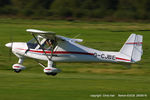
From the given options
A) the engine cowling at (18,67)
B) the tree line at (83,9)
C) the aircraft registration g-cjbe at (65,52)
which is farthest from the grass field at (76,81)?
the tree line at (83,9)

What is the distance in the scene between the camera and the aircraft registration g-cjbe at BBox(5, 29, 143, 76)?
635 inches

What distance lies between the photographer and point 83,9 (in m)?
54.5

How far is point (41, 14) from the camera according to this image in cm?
4928

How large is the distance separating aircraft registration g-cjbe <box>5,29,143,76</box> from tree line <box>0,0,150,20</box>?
3237cm

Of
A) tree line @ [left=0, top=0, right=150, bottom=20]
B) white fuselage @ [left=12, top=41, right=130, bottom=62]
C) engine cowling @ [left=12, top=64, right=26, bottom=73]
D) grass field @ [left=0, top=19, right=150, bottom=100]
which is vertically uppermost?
tree line @ [left=0, top=0, right=150, bottom=20]

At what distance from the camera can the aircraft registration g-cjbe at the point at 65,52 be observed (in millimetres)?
16141

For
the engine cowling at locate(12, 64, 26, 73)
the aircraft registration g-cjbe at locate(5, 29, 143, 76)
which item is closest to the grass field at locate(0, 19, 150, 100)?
the engine cowling at locate(12, 64, 26, 73)

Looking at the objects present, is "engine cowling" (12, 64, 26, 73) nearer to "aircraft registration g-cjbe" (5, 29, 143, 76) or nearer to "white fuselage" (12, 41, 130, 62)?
"aircraft registration g-cjbe" (5, 29, 143, 76)

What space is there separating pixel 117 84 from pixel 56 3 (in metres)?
47.9

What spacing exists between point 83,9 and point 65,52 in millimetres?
38467

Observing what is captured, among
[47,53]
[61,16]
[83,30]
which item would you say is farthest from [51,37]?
[61,16]

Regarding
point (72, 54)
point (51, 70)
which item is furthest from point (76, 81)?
point (72, 54)

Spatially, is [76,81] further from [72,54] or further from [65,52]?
[65,52]

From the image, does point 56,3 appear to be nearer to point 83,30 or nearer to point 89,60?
point 83,30
